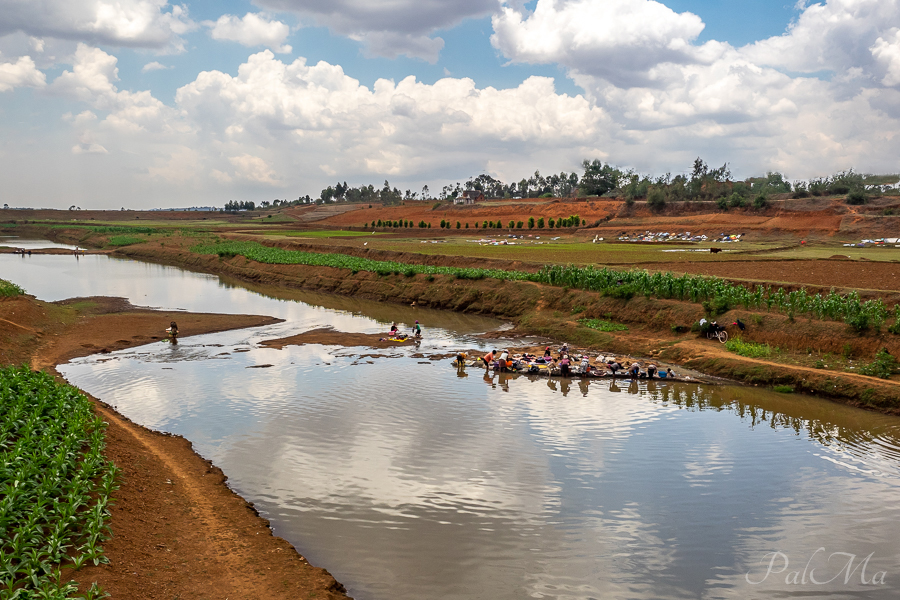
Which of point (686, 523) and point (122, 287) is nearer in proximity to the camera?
point (686, 523)

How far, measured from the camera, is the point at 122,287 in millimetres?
48312

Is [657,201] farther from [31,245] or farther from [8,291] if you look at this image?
[31,245]

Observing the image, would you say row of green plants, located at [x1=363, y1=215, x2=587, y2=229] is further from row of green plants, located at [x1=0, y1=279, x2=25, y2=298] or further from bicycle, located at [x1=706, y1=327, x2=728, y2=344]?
row of green plants, located at [x1=0, y1=279, x2=25, y2=298]

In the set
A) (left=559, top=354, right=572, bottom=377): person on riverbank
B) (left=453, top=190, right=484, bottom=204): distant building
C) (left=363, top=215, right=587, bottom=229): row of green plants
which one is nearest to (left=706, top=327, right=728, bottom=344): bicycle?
(left=559, top=354, right=572, bottom=377): person on riverbank

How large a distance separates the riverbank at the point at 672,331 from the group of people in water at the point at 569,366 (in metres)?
2.37

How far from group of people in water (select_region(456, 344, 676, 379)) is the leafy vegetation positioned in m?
5.79

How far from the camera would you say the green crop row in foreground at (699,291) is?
75.2 ft

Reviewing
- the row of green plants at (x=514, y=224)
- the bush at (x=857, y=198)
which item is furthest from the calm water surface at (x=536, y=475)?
the row of green plants at (x=514, y=224)

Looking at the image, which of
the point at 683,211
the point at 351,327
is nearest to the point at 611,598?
the point at 351,327

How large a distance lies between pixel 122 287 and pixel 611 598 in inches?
1893

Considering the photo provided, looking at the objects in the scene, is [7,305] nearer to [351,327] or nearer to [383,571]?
[351,327]

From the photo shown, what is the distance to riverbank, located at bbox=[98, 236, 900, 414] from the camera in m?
20.4

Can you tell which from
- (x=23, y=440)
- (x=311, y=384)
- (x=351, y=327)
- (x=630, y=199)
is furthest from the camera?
(x=630, y=199)

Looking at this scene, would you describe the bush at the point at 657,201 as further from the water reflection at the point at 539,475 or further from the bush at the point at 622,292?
the water reflection at the point at 539,475
